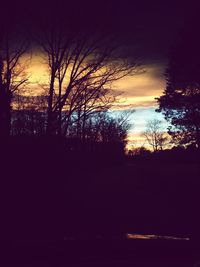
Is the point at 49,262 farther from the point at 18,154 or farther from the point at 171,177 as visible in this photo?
the point at 171,177

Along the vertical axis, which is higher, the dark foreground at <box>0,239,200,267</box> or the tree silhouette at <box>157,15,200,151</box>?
the tree silhouette at <box>157,15,200,151</box>

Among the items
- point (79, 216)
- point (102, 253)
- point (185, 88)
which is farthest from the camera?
point (185, 88)

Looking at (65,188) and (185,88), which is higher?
(185,88)

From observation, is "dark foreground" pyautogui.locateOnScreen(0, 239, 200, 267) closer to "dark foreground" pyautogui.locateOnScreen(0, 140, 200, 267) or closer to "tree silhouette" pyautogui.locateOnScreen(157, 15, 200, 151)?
"dark foreground" pyautogui.locateOnScreen(0, 140, 200, 267)

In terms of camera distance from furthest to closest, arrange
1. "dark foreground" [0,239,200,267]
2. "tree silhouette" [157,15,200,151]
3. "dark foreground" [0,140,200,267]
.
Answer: "tree silhouette" [157,15,200,151], "dark foreground" [0,140,200,267], "dark foreground" [0,239,200,267]

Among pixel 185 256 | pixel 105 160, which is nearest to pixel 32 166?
pixel 185 256

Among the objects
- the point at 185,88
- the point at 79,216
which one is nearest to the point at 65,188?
the point at 79,216

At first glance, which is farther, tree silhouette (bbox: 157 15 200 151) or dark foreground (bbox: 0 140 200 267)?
tree silhouette (bbox: 157 15 200 151)

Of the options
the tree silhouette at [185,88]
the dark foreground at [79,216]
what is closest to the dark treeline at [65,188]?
the dark foreground at [79,216]

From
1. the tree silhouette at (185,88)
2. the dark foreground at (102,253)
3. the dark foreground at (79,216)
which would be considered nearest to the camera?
the dark foreground at (102,253)

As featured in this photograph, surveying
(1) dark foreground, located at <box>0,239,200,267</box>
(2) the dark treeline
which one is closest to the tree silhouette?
(2) the dark treeline

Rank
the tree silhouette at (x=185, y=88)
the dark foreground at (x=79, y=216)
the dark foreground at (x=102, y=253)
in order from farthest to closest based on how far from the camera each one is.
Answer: the tree silhouette at (x=185, y=88), the dark foreground at (x=79, y=216), the dark foreground at (x=102, y=253)

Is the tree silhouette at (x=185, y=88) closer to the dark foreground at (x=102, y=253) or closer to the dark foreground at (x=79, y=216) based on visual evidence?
the dark foreground at (x=79, y=216)

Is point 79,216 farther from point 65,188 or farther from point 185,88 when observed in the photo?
point 185,88
